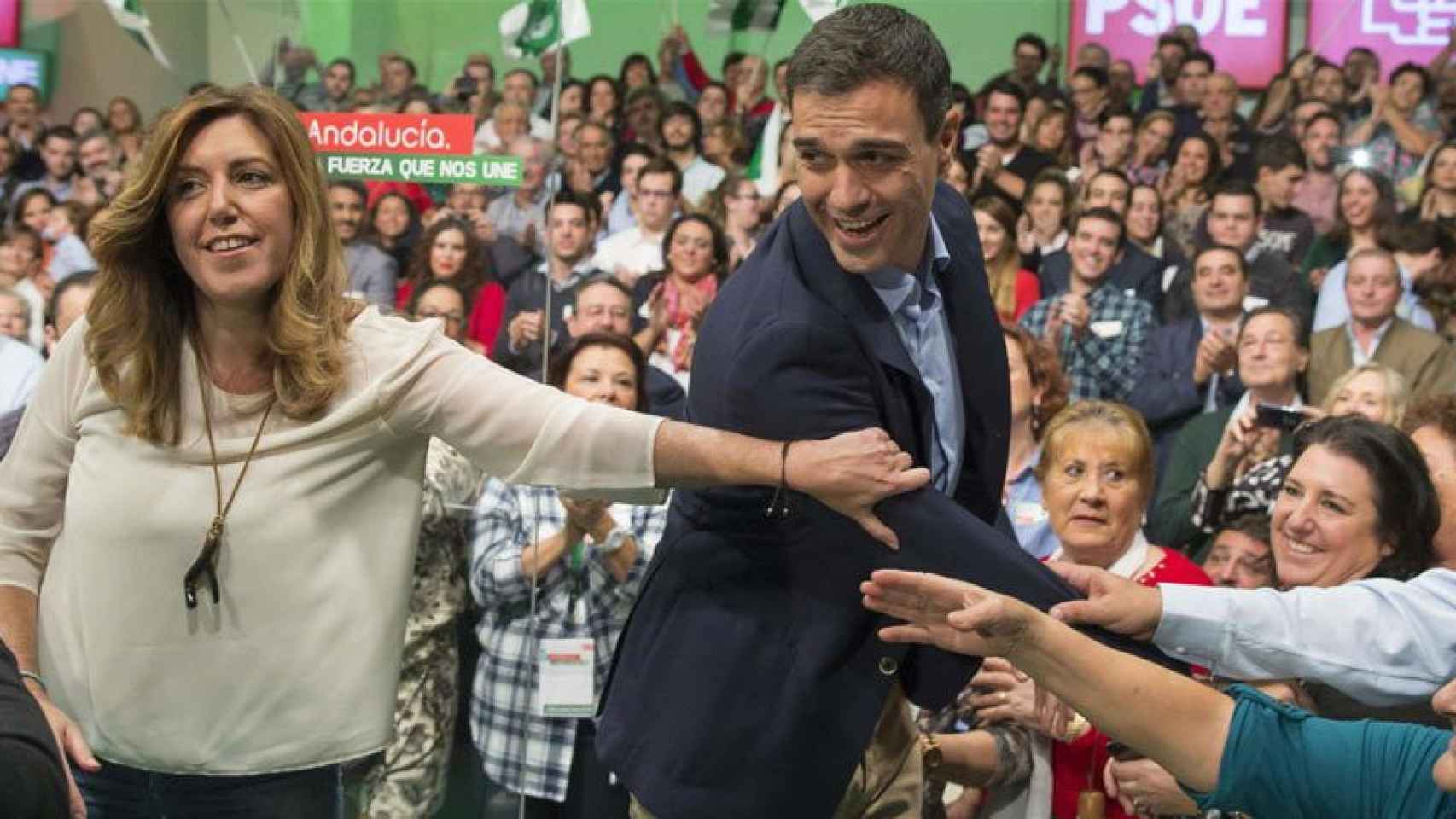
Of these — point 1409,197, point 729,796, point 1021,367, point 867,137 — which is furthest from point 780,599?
point 1409,197

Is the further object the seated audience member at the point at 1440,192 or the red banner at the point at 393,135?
the seated audience member at the point at 1440,192

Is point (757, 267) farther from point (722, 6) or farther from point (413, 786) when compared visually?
point (722, 6)

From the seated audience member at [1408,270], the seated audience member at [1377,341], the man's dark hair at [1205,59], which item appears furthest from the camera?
the man's dark hair at [1205,59]

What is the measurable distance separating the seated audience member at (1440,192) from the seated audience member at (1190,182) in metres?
0.64

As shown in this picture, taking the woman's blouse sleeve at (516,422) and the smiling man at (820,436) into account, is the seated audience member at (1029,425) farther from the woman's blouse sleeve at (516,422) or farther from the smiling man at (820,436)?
the woman's blouse sleeve at (516,422)

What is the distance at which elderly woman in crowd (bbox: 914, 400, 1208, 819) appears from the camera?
123 inches

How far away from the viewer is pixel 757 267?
2.25 metres

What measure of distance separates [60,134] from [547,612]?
4732 mm

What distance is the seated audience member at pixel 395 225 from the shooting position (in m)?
4.35

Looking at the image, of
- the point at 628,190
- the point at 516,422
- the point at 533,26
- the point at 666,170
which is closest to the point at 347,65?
the point at 533,26

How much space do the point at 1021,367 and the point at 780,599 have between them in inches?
87.6

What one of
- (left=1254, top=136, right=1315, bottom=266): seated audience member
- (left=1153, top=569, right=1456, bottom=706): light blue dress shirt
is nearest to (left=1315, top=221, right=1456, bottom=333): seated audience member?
(left=1254, top=136, right=1315, bottom=266): seated audience member

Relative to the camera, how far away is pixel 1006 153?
247 inches

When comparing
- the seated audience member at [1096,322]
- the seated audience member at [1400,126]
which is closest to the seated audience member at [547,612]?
the seated audience member at [1096,322]
